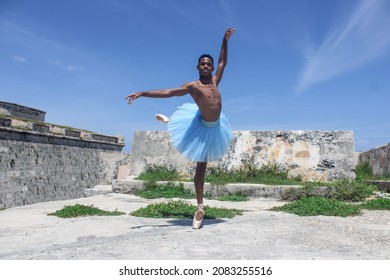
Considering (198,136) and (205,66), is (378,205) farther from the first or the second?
(205,66)

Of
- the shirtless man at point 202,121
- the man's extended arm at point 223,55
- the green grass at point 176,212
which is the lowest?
the green grass at point 176,212

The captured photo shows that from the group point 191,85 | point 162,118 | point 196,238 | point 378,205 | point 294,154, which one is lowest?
point 196,238

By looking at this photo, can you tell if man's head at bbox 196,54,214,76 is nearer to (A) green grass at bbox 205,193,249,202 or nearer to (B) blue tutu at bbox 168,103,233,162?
(B) blue tutu at bbox 168,103,233,162

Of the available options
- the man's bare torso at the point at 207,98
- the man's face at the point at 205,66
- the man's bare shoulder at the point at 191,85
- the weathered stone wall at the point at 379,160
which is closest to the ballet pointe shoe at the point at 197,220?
the man's bare torso at the point at 207,98

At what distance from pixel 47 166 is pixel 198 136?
18145mm

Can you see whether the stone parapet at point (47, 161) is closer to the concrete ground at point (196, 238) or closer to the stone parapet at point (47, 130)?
the stone parapet at point (47, 130)

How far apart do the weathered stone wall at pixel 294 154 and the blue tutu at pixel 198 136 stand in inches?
157

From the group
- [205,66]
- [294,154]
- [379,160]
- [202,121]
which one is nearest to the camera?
[205,66]

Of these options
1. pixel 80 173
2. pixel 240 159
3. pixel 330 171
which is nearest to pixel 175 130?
pixel 240 159

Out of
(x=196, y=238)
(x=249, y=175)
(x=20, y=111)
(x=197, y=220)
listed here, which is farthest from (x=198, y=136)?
(x=20, y=111)

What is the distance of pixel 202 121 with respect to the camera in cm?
420

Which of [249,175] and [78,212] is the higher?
[249,175]

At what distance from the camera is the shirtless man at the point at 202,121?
13.2 ft
